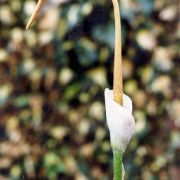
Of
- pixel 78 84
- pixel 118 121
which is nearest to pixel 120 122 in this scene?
pixel 118 121

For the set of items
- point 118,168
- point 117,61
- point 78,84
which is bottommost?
point 78,84

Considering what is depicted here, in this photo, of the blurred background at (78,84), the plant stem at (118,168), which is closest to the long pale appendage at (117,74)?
the plant stem at (118,168)

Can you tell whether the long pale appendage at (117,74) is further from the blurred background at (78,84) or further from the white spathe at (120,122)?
the blurred background at (78,84)

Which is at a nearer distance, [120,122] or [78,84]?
[120,122]

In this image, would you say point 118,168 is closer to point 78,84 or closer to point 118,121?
point 118,121

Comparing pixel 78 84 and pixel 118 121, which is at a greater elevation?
pixel 118 121

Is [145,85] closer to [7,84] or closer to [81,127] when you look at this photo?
[81,127]

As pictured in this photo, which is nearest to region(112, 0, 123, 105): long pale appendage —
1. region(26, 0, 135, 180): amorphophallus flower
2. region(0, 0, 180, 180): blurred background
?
region(26, 0, 135, 180): amorphophallus flower
